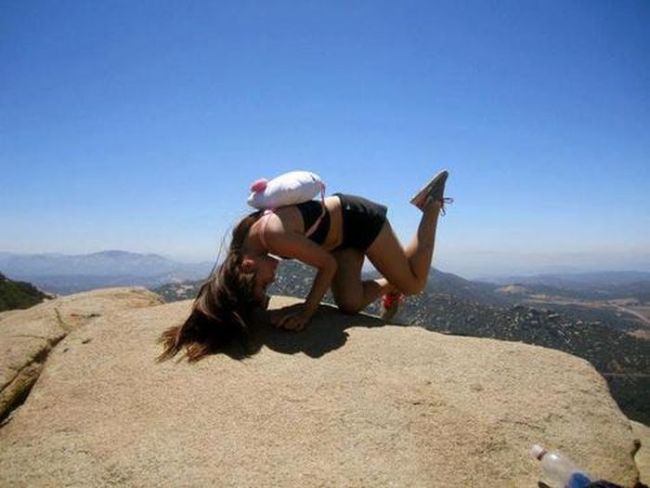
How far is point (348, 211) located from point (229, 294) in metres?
2.67

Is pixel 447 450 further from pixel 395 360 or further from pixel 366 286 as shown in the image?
pixel 366 286

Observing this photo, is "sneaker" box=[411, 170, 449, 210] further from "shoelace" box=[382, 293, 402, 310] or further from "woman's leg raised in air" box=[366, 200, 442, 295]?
"shoelace" box=[382, 293, 402, 310]

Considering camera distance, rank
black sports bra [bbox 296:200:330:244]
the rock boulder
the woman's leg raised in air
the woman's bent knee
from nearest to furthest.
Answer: the rock boulder < black sports bra [bbox 296:200:330:244] < the woman's leg raised in air < the woman's bent knee

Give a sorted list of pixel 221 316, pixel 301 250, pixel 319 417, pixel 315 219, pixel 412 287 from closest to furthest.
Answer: pixel 319 417
pixel 221 316
pixel 301 250
pixel 315 219
pixel 412 287

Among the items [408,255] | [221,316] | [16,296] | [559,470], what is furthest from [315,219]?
[16,296]

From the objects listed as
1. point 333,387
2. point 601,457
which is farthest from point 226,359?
point 601,457

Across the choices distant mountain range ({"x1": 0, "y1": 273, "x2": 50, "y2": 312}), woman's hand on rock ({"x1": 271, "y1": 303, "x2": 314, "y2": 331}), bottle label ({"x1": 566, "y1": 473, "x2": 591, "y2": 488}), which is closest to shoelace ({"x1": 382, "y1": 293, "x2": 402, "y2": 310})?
woman's hand on rock ({"x1": 271, "y1": 303, "x2": 314, "y2": 331})

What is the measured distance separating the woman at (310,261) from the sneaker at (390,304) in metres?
0.15

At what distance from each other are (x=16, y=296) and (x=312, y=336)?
57429 millimetres

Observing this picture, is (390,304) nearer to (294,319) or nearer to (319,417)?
(294,319)

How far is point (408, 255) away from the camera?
9391 millimetres

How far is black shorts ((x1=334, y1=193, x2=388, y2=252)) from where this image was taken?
8.62 meters

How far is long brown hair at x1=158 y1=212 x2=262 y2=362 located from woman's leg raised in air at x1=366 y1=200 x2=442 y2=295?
8.66 feet

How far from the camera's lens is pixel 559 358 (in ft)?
23.8
